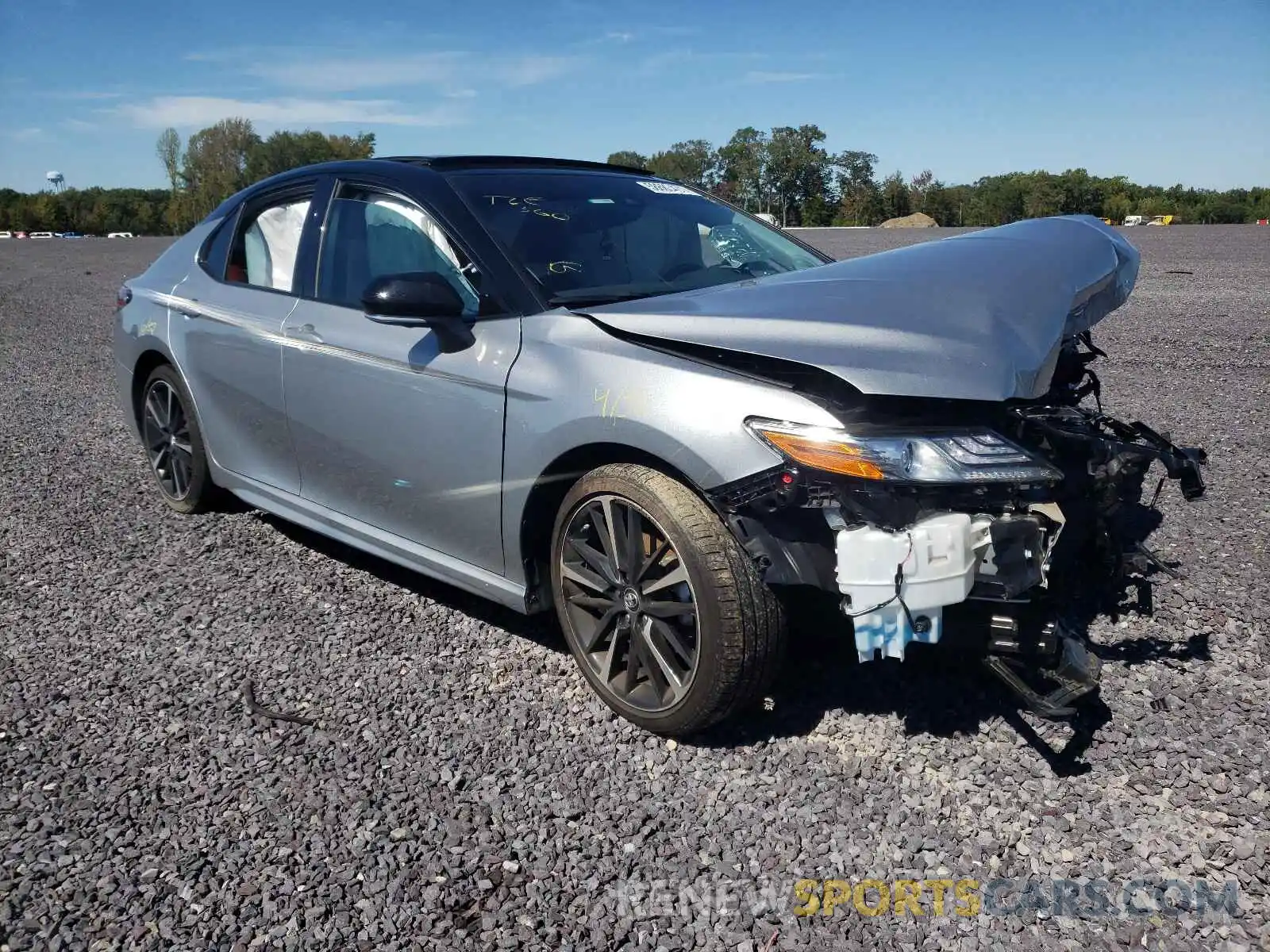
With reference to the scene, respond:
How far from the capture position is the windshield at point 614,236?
3477mm

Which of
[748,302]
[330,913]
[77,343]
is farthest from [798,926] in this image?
[77,343]

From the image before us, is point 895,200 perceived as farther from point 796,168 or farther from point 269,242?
point 269,242

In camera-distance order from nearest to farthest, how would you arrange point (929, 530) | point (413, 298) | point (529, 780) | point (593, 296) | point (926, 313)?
1. point (929, 530)
2. point (926, 313)
3. point (529, 780)
4. point (413, 298)
5. point (593, 296)

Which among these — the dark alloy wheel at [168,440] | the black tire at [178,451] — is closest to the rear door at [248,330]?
the black tire at [178,451]

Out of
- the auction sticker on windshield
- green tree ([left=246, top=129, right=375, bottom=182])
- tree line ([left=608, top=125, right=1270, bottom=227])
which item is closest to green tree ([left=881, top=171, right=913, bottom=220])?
tree line ([left=608, top=125, right=1270, bottom=227])

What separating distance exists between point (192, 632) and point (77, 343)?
10.4 m

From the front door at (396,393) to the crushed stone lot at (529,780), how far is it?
1.70 ft

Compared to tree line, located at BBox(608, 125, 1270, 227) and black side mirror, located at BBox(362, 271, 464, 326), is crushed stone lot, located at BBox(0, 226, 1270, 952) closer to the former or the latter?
black side mirror, located at BBox(362, 271, 464, 326)

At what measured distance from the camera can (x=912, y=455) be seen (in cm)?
251

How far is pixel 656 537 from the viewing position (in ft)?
9.63

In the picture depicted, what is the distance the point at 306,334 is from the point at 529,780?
79.1 inches

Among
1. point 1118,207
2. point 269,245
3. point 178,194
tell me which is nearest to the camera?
point 269,245

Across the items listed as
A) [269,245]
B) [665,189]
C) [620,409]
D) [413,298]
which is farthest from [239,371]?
[620,409]

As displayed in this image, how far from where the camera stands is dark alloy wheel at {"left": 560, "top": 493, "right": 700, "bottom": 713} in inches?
115
